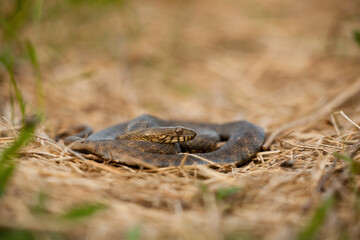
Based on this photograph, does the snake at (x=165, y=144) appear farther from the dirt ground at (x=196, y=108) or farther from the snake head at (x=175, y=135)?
the dirt ground at (x=196, y=108)

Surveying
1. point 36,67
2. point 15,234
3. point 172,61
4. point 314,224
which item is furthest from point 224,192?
point 172,61

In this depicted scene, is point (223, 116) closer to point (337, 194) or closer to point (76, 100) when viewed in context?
point (76, 100)

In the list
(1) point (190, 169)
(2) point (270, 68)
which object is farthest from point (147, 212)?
(2) point (270, 68)

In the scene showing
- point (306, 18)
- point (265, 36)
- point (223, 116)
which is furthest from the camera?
point (306, 18)

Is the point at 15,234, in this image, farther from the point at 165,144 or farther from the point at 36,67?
the point at 36,67

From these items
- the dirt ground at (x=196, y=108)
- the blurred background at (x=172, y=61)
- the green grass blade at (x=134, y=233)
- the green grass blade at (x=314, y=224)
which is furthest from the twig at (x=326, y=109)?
the green grass blade at (x=134, y=233)
